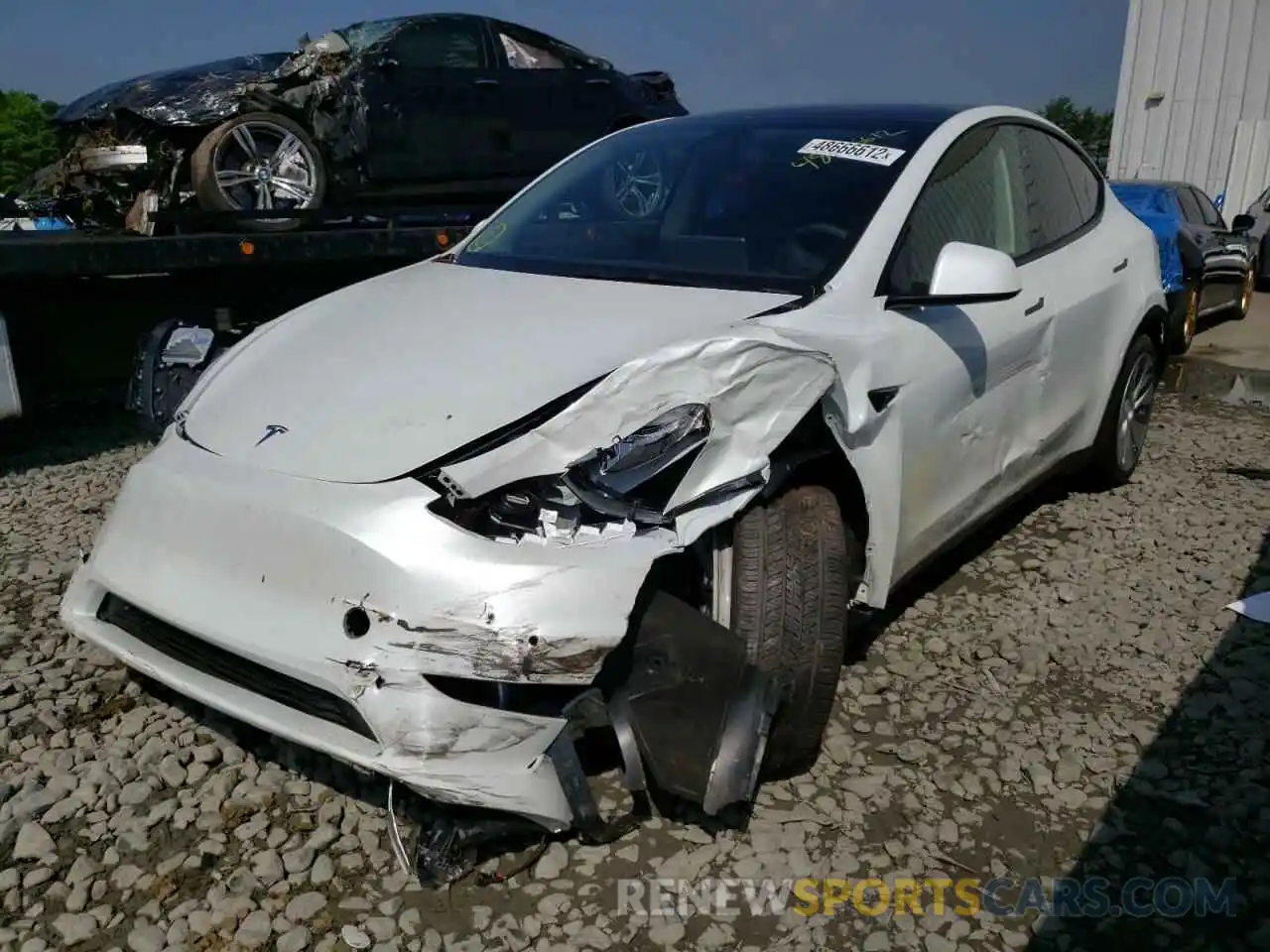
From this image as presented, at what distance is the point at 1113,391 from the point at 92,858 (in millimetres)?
3909

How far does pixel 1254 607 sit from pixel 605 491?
2713 mm

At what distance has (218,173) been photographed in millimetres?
6344

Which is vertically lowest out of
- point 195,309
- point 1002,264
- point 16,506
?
point 16,506

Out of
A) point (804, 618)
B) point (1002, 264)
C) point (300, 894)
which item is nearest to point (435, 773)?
point (300, 894)

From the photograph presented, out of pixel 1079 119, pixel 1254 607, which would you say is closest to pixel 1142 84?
pixel 1254 607

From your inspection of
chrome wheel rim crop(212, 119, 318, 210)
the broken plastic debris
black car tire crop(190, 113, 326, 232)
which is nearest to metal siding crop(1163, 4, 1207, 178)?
chrome wheel rim crop(212, 119, 318, 210)

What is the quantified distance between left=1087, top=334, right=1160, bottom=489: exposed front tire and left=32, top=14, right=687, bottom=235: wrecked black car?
4.35 m

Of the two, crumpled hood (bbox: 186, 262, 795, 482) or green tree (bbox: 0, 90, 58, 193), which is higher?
crumpled hood (bbox: 186, 262, 795, 482)

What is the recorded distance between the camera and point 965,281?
111 inches

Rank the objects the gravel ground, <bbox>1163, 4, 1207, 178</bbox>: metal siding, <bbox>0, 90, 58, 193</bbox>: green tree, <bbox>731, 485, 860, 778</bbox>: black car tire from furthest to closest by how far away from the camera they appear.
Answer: <bbox>0, 90, 58, 193</bbox>: green tree < <bbox>1163, 4, 1207, 178</bbox>: metal siding < <bbox>731, 485, 860, 778</bbox>: black car tire < the gravel ground

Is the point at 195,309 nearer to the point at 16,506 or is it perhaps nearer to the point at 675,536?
the point at 16,506

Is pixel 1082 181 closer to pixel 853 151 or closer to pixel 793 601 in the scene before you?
pixel 853 151

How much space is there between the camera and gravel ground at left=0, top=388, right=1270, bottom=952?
2.17 metres

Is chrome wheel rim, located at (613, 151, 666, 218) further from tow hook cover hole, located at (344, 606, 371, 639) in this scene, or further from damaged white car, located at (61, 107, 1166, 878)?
tow hook cover hole, located at (344, 606, 371, 639)
